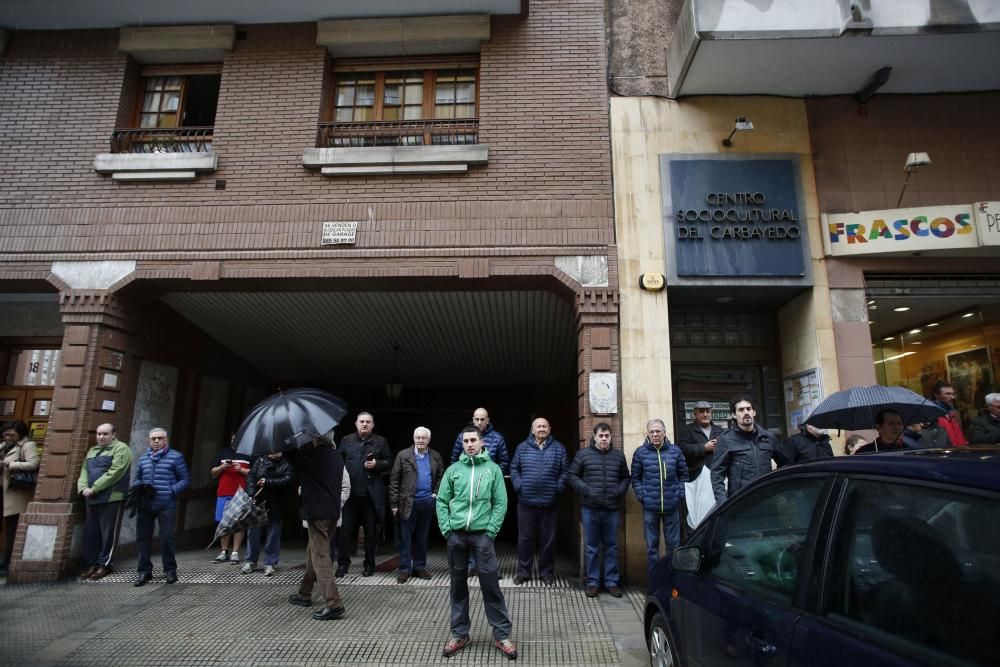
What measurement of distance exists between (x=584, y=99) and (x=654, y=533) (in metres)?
5.76

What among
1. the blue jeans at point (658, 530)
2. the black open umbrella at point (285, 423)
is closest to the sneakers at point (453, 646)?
the black open umbrella at point (285, 423)

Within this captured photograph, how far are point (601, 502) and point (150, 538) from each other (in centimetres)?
530

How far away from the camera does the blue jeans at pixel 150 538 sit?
646cm

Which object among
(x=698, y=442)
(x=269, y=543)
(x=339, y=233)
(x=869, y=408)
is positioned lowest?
(x=269, y=543)

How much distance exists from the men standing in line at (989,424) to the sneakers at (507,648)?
5414 mm

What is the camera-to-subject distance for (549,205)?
292 inches

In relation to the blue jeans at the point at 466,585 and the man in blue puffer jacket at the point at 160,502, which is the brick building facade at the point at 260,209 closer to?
the man in blue puffer jacket at the point at 160,502

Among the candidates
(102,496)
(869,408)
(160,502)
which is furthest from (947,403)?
(102,496)

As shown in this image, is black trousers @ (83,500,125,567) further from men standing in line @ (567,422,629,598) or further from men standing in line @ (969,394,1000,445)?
men standing in line @ (969,394,1000,445)

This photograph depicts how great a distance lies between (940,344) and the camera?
27.5ft

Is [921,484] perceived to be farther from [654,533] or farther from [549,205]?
[549,205]

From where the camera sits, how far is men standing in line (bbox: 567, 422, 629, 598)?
6039mm

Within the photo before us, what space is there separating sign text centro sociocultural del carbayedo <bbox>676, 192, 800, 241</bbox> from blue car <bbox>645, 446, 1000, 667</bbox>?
5.01 metres

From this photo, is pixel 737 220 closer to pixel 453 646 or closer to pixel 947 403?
pixel 947 403
